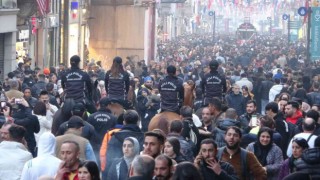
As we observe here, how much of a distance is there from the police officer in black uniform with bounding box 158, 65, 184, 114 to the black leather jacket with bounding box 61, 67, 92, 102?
4.31 feet

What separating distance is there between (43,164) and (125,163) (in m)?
0.94

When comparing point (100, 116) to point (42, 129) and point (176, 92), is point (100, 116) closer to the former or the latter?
point (42, 129)

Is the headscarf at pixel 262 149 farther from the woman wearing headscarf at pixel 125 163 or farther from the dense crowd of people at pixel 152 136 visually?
the woman wearing headscarf at pixel 125 163

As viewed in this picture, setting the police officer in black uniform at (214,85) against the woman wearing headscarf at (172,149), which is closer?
the woman wearing headscarf at (172,149)

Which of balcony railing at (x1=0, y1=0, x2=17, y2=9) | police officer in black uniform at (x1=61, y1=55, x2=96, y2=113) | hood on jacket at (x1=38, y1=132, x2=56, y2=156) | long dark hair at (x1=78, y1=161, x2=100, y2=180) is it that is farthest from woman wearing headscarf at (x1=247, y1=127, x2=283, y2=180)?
balcony railing at (x1=0, y1=0, x2=17, y2=9)

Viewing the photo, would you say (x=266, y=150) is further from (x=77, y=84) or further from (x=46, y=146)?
(x=77, y=84)

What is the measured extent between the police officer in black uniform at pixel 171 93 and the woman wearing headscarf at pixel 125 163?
6.87 meters

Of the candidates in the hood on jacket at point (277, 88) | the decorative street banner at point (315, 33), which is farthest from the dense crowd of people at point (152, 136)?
the decorative street banner at point (315, 33)

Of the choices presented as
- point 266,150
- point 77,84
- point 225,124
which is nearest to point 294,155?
point 266,150

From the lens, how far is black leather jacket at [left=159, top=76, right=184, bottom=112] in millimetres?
19094

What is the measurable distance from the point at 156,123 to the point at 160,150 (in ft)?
13.5

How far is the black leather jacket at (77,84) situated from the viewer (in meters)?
19.2

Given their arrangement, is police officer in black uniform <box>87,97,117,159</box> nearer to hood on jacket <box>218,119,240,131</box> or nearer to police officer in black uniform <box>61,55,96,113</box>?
hood on jacket <box>218,119,240,131</box>

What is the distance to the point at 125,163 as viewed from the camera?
471 inches
